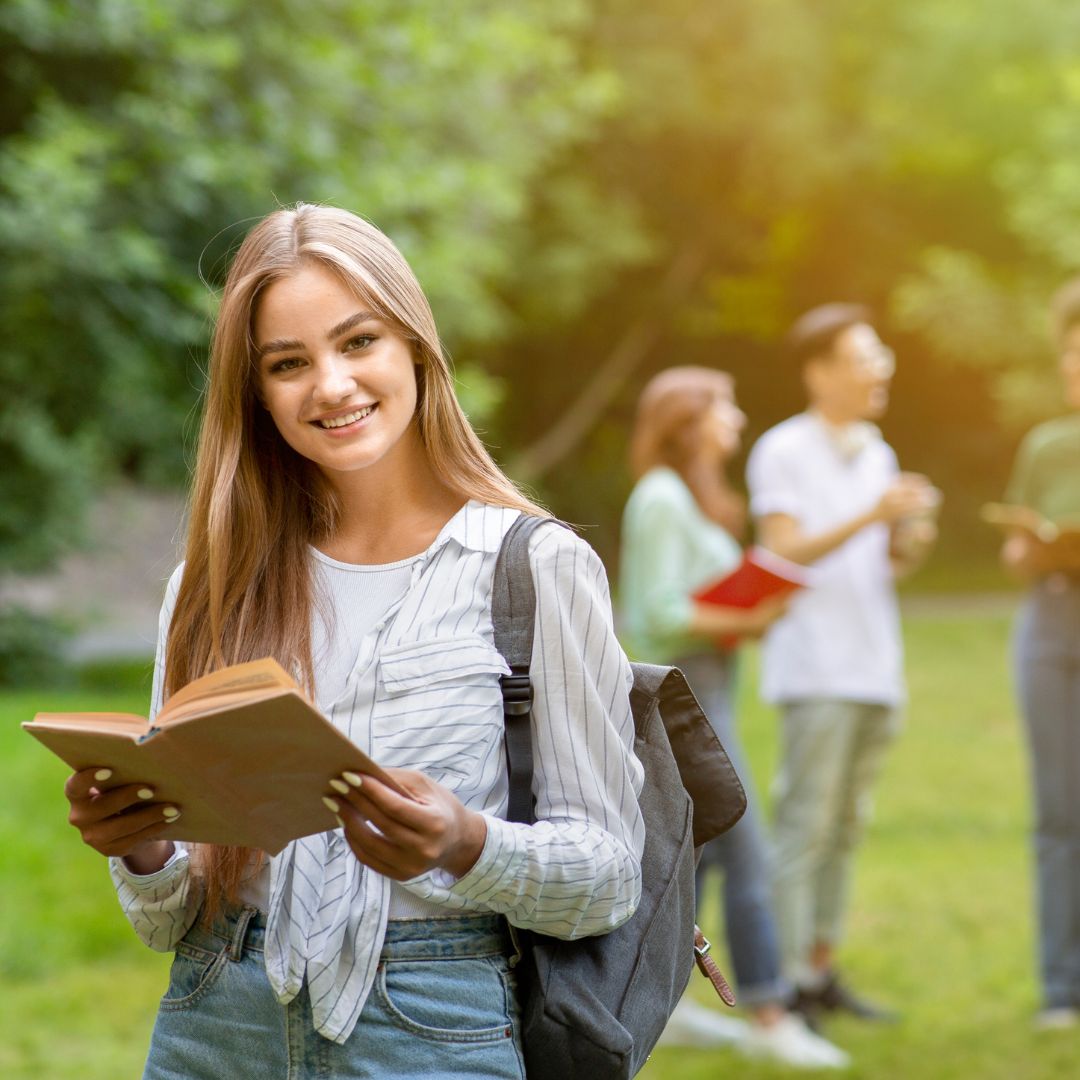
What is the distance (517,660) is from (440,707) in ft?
0.34

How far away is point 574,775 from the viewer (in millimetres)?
1860

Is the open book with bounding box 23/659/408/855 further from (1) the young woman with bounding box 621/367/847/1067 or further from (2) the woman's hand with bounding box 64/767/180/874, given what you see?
(1) the young woman with bounding box 621/367/847/1067

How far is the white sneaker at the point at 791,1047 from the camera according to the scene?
4.93 meters

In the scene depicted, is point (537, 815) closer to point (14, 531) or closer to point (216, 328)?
point (216, 328)

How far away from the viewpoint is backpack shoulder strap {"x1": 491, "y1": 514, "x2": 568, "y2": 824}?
188 centimetres

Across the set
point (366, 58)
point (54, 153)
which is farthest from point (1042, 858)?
point (366, 58)

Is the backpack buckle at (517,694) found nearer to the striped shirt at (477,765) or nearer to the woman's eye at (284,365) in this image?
the striped shirt at (477,765)

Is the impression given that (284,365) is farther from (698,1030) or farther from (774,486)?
(698,1030)

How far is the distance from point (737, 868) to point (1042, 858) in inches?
42.0

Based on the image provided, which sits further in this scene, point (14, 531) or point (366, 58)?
point (14, 531)

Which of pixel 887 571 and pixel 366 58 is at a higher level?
pixel 366 58

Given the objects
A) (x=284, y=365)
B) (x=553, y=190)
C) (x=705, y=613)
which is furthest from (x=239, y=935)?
(x=553, y=190)

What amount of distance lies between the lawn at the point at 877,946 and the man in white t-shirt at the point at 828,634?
16.5 inches

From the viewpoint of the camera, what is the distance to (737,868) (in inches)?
200
